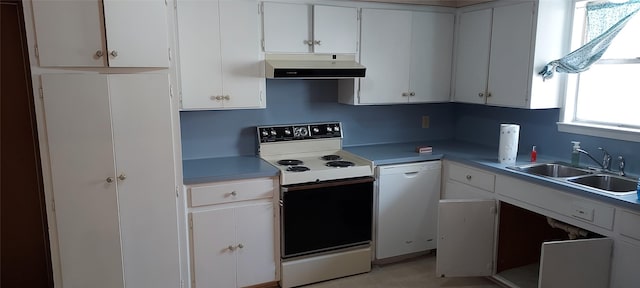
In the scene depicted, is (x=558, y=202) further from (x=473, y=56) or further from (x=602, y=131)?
(x=473, y=56)

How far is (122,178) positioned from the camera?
2.41 meters

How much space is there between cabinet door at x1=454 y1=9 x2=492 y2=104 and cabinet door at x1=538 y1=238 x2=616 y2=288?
4.69 feet

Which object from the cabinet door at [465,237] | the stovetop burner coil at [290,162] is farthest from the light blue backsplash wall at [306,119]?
the cabinet door at [465,237]

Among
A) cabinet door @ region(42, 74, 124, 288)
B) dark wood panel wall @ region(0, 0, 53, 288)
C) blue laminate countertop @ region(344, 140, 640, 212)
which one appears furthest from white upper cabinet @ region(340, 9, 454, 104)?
dark wood panel wall @ region(0, 0, 53, 288)

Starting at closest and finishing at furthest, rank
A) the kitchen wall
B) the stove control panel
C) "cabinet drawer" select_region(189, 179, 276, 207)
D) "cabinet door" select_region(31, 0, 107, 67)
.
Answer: "cabinet door" select_region(31, 0, 107, 67) → "cabinet drawer" select_region(189, 179, 276, 207) → the kitchen wall → the stove control panel

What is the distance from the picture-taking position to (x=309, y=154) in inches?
138

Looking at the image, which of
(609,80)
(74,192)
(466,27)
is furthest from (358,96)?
(74,192)

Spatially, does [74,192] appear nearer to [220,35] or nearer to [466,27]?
[220,35]

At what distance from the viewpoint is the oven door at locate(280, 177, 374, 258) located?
2.92 meters

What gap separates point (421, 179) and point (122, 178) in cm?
211

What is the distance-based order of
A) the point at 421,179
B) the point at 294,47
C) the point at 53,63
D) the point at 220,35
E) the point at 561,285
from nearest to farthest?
1. the point at 53,63
2. the point at 561,285
3. the point at 220,35
4. the point at 294,47
5. the point at 421,179

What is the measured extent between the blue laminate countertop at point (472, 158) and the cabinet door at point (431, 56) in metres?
0.43

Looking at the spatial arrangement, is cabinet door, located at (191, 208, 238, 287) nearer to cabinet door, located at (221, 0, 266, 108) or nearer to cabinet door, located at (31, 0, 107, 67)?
cabinet door, located at (221, 0, 266, 108)

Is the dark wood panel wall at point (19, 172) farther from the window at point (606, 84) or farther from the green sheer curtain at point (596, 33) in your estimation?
the window at point (606, 84)
